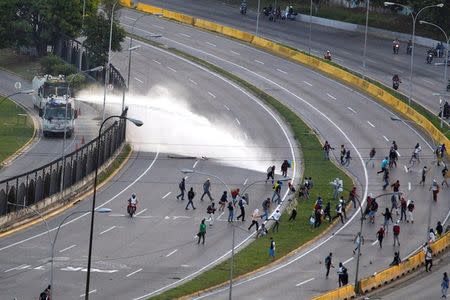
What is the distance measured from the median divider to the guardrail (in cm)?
2776

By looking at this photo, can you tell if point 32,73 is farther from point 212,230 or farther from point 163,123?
point 212,230

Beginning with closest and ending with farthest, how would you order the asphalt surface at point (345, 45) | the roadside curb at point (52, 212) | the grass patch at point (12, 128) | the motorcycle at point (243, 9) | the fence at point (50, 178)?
the roadside curb at point (52, 212) → the fence at point (50, 178) → the grass patch at point (12, 128) → the asphalt surface at point (345, 45) → the motorcycle at point (243, 9)

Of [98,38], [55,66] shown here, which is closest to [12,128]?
[55,66]

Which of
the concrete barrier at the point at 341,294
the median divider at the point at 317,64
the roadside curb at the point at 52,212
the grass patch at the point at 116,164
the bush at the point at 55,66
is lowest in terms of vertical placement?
the roadside curb at the point at 52,212

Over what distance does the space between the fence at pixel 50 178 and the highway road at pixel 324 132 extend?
46.4ft

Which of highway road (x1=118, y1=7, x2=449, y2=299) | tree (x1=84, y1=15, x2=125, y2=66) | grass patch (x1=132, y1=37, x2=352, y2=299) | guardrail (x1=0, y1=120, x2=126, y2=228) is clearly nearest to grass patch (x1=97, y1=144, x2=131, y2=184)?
guardrail (x1=0, y1=120, x2=126, y2=228)

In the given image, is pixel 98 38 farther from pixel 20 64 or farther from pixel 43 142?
Answer: pixel 43 142

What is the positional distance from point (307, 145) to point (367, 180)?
10363 mm

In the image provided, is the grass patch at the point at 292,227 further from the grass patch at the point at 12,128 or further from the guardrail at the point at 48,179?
the grass patch at the point at 12,128

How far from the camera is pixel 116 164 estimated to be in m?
110

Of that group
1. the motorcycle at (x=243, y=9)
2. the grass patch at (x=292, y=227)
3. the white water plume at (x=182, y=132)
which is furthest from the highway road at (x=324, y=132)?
the motorcycle at (x=243, y=9)

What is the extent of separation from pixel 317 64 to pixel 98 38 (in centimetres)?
2166

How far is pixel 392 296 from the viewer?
8394 centimetres

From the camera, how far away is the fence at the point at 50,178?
9181 cm
